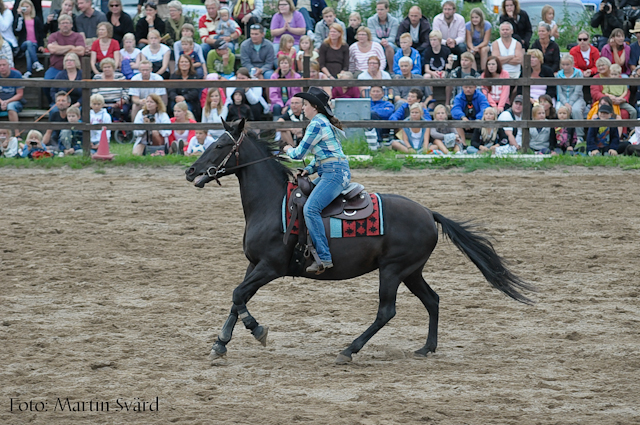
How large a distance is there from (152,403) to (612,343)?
3759 mm

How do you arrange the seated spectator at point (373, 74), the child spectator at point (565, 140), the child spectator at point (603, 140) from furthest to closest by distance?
the seated spectator at point (373, 74), the child spectator at point (565, 140), the child spectator at point (603, 140)

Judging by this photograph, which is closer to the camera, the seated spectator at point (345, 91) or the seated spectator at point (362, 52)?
the seated spectator at point (345, 91)

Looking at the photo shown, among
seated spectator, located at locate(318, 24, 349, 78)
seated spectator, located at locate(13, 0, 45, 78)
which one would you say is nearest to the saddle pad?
seated spectator, located at locate(318, 24, 349, 78)

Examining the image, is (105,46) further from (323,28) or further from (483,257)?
(483,257)

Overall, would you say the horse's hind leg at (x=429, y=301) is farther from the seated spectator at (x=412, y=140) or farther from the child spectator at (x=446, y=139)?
the seated spectator at (x=412, y=140)

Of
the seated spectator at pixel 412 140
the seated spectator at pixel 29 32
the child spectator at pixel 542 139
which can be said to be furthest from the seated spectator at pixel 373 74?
the seated spectator at pixel 29 32

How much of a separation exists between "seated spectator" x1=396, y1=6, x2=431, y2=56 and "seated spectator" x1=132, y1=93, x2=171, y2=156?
212 inches

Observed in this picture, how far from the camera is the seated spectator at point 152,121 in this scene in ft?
51.0

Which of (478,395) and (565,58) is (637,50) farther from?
(478,395)

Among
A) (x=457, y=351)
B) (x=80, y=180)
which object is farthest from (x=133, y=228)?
(x=457, y=351)

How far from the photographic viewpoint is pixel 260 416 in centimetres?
529

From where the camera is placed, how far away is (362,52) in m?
16.9

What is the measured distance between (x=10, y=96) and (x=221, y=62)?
14.0ft

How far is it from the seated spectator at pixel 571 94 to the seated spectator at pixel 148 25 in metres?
8.43
